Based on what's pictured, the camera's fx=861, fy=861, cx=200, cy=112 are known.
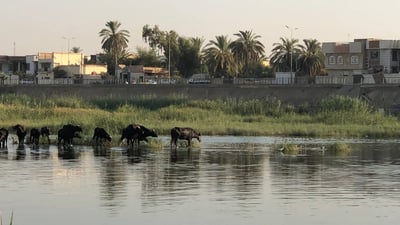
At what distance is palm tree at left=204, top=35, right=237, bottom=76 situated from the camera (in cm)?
12559

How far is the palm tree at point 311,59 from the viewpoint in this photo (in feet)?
409

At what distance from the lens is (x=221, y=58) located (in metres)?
125

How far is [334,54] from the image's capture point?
12062cm

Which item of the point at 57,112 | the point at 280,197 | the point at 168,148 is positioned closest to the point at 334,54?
the point at 57,112

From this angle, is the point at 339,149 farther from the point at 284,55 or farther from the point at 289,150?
the point at 284,55

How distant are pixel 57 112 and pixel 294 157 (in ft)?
112

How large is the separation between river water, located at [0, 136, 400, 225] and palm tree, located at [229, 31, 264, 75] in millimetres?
90833

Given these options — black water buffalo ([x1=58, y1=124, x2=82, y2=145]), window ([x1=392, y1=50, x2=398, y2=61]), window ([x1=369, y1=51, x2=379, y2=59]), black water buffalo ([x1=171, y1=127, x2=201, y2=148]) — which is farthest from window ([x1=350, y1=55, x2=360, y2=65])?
black water buffalo ([x1=58, y1=124, x2=82, y2=145])

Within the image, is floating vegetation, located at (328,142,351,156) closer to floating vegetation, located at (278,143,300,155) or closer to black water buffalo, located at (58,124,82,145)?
floating vegetation, located at (278,143,300,155)

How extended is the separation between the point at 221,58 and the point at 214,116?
55.2 meters

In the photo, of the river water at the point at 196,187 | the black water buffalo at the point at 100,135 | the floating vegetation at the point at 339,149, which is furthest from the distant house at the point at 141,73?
the river water at the point at 196,187

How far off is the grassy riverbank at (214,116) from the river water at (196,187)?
13822 mm

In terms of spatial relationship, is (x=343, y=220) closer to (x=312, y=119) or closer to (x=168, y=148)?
(x=168, y=148)

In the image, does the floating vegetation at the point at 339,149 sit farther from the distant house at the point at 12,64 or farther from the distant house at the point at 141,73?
the distant house at the point at 12,64
